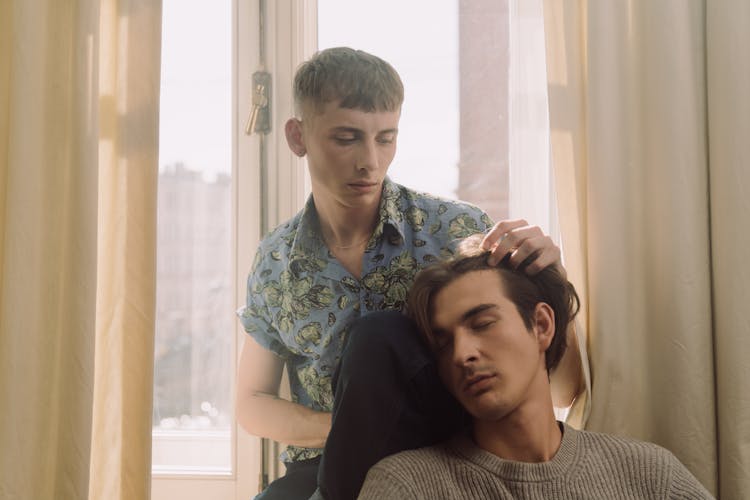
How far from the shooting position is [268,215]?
1.77 m

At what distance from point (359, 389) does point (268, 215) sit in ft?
2.39

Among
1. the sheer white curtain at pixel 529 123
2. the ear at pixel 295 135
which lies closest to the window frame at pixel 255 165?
the ear at pixel 295 135

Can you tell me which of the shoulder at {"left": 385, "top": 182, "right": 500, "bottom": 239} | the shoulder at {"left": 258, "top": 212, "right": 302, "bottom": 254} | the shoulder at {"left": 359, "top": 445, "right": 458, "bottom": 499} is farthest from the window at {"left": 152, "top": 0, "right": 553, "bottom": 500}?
the shoulder at {"left": 359, "top": 445, "right": 458, "bottom": 499}

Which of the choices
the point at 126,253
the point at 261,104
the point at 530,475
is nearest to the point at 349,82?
the point at 261,104

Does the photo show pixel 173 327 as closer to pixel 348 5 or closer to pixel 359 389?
pixel 359 389

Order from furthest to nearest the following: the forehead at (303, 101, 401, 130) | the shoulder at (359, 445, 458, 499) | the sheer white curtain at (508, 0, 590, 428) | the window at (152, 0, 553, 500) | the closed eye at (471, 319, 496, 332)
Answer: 1. the window at (152, 0, 553, 500)
2. the sheer white curtain at (508, 0, 590, 428)
3. the forehead at (303, 101, 401, 130)
4. the closed eye at (471, 319, 496, 332)
5. the shoulder at (359, 445, 458, 499)

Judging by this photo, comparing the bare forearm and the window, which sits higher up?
the window

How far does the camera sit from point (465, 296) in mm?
1233

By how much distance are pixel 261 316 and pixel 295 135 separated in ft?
1.28

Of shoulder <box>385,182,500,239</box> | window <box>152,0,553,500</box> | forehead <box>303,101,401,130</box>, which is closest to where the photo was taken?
forehead <box>303,101,401,130</box>

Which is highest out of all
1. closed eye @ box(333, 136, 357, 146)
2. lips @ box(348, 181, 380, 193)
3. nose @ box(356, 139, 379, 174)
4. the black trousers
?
closed eye @ box(333, 136, 357, 146)

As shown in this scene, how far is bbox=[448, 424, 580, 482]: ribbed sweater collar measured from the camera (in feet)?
3.79

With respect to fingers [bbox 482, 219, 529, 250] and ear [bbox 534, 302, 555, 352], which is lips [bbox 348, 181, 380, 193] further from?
ear [bbox 534, 302, 555, 352]

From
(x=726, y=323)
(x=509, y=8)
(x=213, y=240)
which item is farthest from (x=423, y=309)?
(x=509, y=8)
